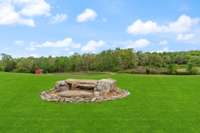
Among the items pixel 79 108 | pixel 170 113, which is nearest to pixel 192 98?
pixel 170 113

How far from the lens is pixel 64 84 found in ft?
50.8

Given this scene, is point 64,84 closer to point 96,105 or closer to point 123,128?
point 96,105

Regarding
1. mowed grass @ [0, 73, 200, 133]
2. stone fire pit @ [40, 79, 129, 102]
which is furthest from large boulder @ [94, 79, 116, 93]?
mowed grass @ [0, 73, 200, 133]

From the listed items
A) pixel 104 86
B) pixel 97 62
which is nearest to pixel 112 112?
pixel 104 86

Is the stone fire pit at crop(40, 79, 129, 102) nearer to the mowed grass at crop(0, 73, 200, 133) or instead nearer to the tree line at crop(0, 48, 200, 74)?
the mowed grass at crop(0, 73, 200, 133)

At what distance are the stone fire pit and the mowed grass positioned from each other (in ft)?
1.81

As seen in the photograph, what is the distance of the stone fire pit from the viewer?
14.0 metres

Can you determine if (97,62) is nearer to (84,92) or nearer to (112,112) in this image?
(84,92)

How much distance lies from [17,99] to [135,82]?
6.62 metres

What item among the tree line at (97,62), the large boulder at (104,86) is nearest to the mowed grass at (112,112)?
the large boulder at (104,86)

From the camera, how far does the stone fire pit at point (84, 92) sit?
13977 millimetres

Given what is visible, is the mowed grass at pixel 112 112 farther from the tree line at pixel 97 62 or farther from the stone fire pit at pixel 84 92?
the tree line at pixel 97 62

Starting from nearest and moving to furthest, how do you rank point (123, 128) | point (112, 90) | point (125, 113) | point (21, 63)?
point (123, 128) → point (125, 113) → point (112, 90) → point (21, 63)

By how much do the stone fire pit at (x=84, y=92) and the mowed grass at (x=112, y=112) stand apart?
1.81ft
